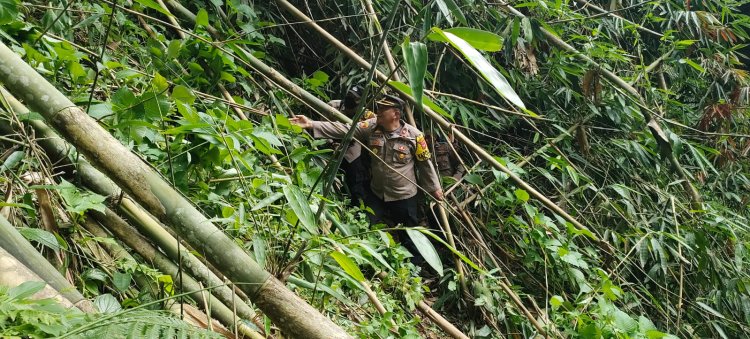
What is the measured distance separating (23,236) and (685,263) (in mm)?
Result: 3903

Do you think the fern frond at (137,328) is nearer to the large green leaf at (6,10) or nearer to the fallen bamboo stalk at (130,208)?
the fallen bamboo stalk at (130,208)

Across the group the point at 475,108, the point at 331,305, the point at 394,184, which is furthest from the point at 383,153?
the point at 331,305

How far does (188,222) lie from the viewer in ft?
4.97

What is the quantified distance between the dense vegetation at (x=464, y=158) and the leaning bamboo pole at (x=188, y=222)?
8 centimetres

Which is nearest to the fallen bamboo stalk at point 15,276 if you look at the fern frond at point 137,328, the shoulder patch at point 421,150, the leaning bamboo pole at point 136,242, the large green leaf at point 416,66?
the fern frond at point 137,328

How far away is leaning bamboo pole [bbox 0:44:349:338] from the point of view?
4.64 feet

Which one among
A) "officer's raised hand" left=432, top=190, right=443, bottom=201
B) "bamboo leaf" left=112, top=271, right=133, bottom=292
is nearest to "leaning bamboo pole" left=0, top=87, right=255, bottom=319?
"bamboo leaf" left=112, top=271, right=133, bottom=292

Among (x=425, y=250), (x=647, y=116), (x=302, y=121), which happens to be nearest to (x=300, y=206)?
(x=425, y=250)

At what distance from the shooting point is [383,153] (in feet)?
14.6

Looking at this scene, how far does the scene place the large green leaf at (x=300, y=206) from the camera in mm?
1612

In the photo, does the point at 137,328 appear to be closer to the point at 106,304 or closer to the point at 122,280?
the point at 106,304

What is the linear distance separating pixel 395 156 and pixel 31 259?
304 cm

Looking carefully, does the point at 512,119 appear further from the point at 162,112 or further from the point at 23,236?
the point at 23,236

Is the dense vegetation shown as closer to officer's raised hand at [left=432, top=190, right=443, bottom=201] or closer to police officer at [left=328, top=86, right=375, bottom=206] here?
officer's raised hand at [left=432, top=190, right=443, bottom=201]
